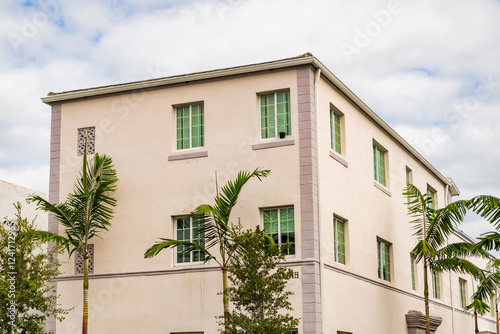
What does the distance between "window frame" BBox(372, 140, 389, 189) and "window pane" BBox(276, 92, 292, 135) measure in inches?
254

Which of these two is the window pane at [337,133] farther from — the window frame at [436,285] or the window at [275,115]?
the window frame at [436,285]

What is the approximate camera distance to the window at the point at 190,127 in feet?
75.5

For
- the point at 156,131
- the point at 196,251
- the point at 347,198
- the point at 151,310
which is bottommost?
the point at 151,310

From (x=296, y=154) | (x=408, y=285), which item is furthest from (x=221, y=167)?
(x=408, y=285)

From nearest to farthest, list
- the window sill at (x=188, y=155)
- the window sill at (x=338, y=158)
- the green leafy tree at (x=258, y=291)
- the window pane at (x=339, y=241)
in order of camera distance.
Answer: the green leafy tree at (x=258, y=291), the window sill at (x=188, y=155), the window pane at (x=339, y=241), the window sill at (x=338, y=158)

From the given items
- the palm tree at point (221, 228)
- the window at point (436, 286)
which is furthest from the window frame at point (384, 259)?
the palm tree at point (221, 228)

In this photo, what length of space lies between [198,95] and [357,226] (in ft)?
21.0

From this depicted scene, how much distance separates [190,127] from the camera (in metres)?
23.2

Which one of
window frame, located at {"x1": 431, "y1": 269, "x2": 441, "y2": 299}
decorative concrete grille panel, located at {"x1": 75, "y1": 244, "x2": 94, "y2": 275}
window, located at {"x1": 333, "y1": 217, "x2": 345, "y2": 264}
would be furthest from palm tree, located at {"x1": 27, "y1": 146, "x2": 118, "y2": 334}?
window frame, located at {"x1": 431, "y1": 269, "x2": 441, "y2": 299}

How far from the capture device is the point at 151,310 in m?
22.2

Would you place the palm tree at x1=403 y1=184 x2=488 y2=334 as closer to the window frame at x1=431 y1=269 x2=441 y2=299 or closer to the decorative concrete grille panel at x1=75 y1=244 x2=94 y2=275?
the window frame at x1=431 y1=269 x2=441 y2=299

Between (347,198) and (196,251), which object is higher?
(347,198)

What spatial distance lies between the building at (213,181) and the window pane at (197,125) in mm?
34

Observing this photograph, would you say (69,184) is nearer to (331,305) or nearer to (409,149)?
(331,305)
